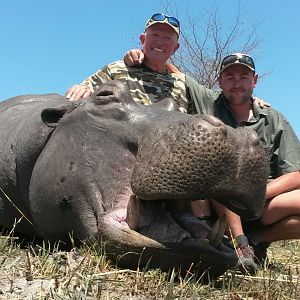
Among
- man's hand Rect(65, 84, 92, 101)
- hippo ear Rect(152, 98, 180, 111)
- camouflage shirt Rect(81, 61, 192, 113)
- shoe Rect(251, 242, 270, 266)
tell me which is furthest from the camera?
camouflage shirt Rect(81, 61, 192, 113)

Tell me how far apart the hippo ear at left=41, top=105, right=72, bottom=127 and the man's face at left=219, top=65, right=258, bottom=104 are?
2.32 m

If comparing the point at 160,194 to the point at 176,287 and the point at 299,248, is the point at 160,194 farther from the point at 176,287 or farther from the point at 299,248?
the point at 299,248

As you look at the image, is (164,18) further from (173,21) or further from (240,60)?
(240,60)

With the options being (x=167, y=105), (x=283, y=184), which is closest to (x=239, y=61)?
(x=283, y=184)

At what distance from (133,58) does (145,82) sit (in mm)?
296

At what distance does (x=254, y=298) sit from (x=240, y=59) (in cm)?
329

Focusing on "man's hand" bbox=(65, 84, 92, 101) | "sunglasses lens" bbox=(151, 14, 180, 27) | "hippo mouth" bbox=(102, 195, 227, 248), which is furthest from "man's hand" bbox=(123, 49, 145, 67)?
"hippo mouth" bbox=(102, 195, 227, 248)

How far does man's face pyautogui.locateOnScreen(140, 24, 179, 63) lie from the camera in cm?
632

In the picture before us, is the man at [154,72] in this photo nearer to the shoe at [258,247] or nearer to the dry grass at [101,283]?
the shoe at [258,247]

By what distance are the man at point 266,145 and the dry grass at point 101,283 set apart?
5.20 ft

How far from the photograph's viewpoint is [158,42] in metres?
6.36

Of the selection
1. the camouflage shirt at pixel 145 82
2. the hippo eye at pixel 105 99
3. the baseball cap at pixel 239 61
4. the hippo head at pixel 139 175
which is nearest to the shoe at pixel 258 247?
the camouflage shirt at pixel 145 82

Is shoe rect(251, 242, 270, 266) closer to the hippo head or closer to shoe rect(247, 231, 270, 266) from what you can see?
shoe rect(247, 231, 270, 266)

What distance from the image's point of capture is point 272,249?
6434mm
